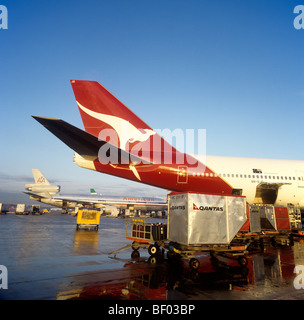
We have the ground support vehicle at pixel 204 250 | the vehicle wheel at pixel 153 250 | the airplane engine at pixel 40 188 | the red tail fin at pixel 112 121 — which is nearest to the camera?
the ground support vehicle at pixel 204 250

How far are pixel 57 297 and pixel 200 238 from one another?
5.51 m

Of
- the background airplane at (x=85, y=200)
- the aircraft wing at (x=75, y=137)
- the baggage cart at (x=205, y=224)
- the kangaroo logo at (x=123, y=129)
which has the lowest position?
the background airplane at (x=85, y=200)

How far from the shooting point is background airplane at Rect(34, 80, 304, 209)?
547 inches

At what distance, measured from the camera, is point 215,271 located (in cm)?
832

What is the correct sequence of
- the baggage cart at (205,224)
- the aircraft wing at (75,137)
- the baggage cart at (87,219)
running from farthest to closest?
→ the baggage cart at (87,219), the baggage cart at (205,224), the aircraft wing at (75,137)

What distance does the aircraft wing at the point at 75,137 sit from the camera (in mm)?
8141

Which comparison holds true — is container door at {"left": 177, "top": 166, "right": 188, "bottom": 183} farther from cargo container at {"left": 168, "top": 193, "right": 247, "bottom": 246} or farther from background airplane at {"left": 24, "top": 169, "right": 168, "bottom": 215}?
background airplane at {"left": 24, "top": 169, "right": 168, "bottom": 215}

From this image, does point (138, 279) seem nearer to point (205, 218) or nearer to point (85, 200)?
point (205, 218)

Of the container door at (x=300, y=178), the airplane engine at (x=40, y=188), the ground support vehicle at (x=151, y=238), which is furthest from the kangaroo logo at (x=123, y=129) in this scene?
the airplane engine at (x=40, y=188)

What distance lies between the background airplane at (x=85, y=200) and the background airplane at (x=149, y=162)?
44.2m

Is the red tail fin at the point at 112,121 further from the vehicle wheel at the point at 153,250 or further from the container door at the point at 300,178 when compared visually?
the container door at the point at 300,178

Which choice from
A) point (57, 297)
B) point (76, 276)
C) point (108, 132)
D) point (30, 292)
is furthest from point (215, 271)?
point (108, 132)

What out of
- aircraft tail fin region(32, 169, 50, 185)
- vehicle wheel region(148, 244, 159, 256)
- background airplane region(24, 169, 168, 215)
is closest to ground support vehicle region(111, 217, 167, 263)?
vehicle wheel region(148, 244, 159, 256)

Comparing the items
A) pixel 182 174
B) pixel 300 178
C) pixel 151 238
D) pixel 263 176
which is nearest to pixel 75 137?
pixel 151 238
